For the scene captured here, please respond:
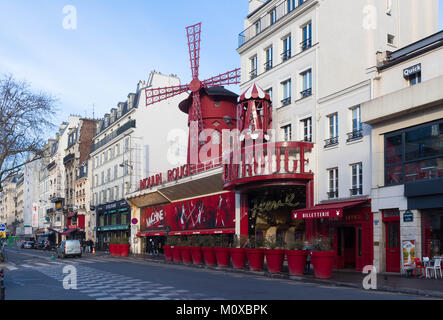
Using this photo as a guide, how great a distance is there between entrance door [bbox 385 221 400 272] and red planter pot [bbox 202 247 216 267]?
7990 mm

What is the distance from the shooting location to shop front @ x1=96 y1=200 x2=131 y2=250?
162ft

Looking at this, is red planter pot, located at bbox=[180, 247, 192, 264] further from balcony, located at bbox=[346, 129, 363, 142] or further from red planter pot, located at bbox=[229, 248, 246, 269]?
balcony, located at bbox=[346, 129, 363, 142]

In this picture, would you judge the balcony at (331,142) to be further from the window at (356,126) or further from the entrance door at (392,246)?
the entrance door at (392,246)

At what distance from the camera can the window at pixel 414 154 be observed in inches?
696

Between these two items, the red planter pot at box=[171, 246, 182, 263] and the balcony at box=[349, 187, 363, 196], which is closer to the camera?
the balcony at box=[349, 187, 363, 196]

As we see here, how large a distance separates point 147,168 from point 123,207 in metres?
4.96

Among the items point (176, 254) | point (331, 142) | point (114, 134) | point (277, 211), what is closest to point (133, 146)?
point (114, 134)

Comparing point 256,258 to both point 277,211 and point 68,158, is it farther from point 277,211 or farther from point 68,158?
point 68,158

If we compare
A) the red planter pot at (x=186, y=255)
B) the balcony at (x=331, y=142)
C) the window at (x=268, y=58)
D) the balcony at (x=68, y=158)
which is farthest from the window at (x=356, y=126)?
the balcony at (x=68, y=158)

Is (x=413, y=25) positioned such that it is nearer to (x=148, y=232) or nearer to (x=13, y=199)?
(x=148, y=232)

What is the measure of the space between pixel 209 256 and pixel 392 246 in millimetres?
8486

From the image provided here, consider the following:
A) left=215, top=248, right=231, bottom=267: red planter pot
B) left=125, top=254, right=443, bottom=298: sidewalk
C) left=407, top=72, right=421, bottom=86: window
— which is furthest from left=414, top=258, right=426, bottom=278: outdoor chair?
left=215, top=248, right=231, bottom=267: red planter pot

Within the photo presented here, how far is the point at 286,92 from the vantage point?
26.7 m
